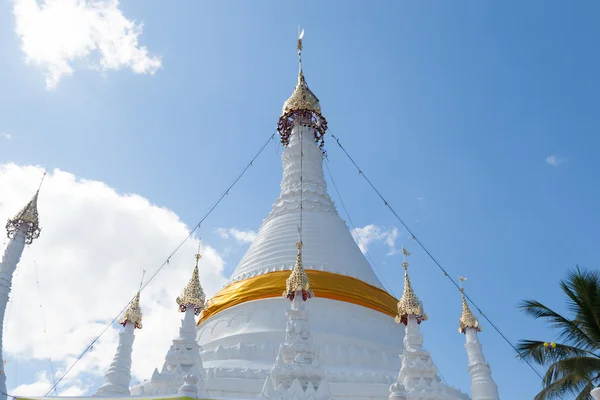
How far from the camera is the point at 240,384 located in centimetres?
1231

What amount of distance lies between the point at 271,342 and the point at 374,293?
4027 millimetres

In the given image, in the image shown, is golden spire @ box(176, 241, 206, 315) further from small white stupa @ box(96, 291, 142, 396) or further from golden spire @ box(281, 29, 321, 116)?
golden spire @ box(281, 29, 321, 116)

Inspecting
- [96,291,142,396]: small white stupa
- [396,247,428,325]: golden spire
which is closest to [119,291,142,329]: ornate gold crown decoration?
[96,291,142,396]: small white stupa

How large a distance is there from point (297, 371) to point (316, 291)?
5.06 metres

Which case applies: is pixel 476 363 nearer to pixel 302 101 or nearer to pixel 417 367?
pixel 417 367

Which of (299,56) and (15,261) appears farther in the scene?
(299,56)

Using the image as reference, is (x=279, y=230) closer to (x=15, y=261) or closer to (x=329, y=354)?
(x=329, y=354)

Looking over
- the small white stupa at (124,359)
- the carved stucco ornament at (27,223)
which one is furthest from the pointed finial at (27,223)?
the small white stupa at (124,359)

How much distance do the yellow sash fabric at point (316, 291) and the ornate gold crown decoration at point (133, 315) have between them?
6.24 feet

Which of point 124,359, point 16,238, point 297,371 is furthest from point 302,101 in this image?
point 297,371

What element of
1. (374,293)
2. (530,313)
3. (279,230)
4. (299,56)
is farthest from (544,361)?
(299,56)

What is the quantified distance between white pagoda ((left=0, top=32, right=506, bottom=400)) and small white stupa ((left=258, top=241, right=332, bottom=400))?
0.02 metres

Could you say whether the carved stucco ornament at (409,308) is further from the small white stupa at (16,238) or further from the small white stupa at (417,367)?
the small white stupa at (16,238)

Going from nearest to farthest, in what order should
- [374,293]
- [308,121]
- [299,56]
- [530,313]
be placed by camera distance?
[530,313], [374,293], [308,121], [299,56]
